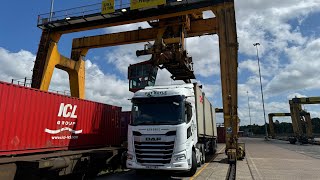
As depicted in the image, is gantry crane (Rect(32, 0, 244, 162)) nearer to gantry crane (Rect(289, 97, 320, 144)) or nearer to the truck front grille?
the truck front grille

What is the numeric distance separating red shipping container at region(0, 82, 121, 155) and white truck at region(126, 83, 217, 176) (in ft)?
8.37

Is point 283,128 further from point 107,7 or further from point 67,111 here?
point 67,111

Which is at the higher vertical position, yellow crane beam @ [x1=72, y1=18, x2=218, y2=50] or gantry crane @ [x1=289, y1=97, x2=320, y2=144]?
yellow crane beam @ [x1=72, y1=18, x2=218, y2=50]

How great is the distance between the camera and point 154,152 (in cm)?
1029

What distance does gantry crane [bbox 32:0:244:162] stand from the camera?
1814 centimetres

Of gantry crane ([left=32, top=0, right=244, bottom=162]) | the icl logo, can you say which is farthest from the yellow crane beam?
the icl logo

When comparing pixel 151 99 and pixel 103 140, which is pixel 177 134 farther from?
pixel 103 140

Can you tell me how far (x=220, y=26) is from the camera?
1855 centimetres

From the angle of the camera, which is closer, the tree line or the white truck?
the white truck

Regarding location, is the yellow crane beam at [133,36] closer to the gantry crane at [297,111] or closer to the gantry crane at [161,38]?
the gantry crane at [161,38]

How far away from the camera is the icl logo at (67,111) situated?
427 inches

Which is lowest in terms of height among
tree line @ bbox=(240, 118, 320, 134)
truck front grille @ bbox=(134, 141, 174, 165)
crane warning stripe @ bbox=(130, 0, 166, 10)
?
truck front grille @ bbox=(134, 141, 174, 165)

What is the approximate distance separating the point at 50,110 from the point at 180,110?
4694 mm

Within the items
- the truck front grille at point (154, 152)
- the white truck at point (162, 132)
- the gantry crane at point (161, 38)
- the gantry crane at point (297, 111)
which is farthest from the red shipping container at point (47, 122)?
the gantry crane at point (297, 111)
